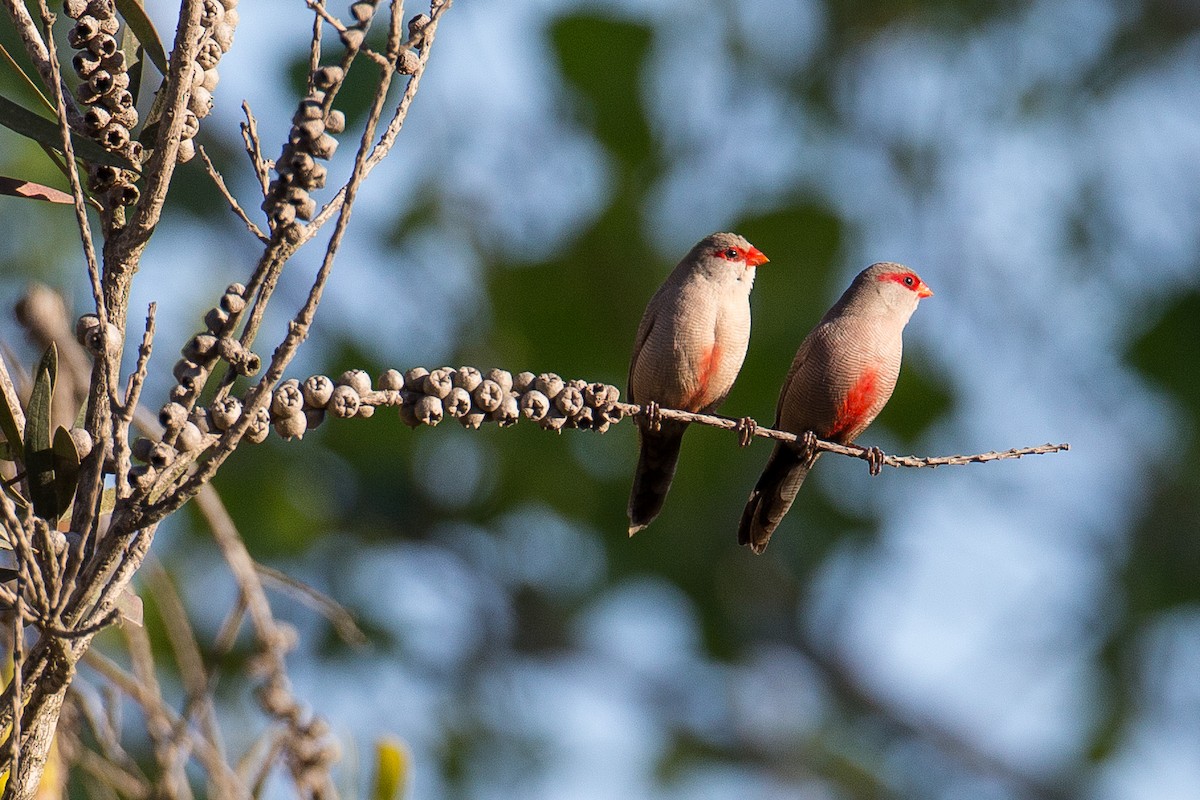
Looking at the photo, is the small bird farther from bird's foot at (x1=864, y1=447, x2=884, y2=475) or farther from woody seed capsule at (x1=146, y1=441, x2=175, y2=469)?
woody seed capsule at (x1=146, y1=441, x2=175, y2=469)

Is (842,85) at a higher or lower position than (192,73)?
higher

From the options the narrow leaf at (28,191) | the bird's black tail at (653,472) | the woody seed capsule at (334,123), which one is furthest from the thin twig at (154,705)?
the bird's black tail at (653,472)

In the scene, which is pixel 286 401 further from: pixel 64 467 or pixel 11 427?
pixel 11 427

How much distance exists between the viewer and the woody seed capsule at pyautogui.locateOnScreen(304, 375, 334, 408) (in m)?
1.53

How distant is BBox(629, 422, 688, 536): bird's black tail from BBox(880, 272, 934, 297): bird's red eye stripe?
0.81 metres

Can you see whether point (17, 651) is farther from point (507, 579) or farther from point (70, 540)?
point (507, 579)

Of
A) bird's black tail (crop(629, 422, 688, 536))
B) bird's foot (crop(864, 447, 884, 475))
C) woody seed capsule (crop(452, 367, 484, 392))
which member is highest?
bird's foot (crop(864, 447, 884, 475))

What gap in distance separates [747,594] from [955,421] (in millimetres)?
1890

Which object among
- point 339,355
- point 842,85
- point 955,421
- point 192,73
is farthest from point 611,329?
point 192,73

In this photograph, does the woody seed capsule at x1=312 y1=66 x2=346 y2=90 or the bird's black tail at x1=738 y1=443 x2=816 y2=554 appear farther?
the bird's black tail at x1=738 y1=443 x2=816 y2=554

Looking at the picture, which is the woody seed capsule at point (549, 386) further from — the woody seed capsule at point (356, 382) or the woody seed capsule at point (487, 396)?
the woody seed capsule at point (356, 382)

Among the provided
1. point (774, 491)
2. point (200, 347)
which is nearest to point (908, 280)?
point (774, 491)

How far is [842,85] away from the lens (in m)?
10.2

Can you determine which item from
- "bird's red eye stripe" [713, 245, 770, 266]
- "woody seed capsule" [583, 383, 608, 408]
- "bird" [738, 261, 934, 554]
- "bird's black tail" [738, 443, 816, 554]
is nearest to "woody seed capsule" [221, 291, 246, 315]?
"woody seed capsule" [583, 383, 608, 408]
